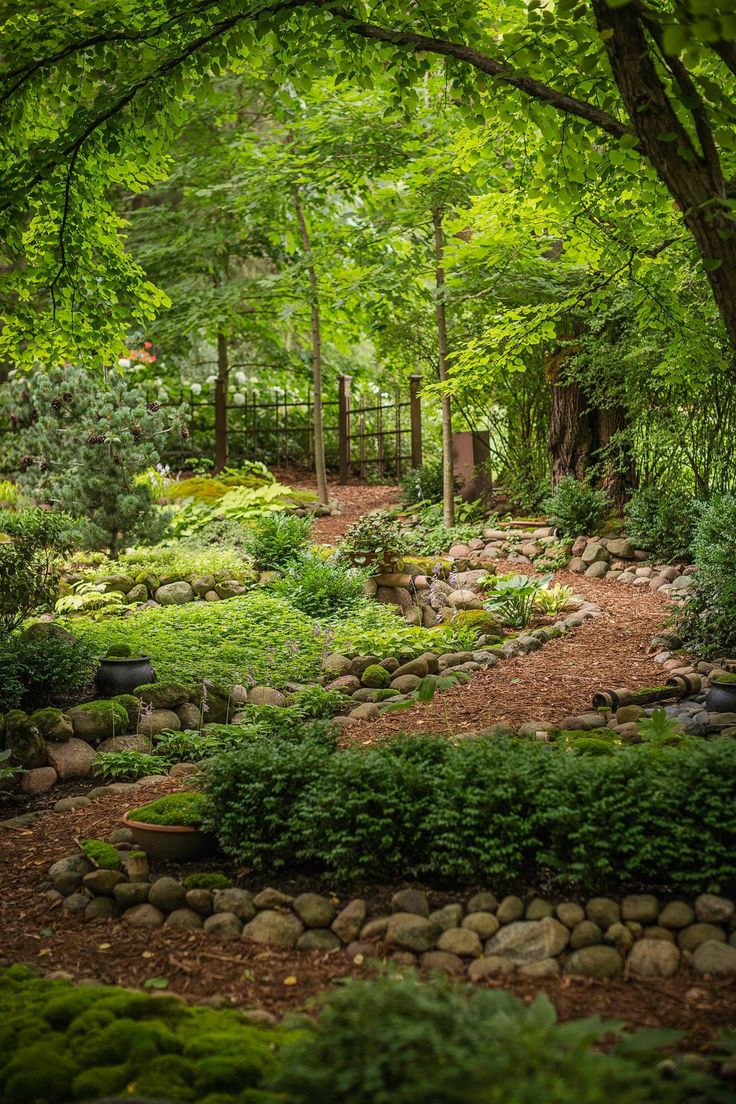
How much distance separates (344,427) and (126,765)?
10573 mm

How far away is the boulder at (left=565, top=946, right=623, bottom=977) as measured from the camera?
2.72 m

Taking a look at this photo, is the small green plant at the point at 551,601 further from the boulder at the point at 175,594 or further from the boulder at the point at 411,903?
the boulder at the point at 411,903

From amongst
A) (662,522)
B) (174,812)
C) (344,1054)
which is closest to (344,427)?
(662,522)

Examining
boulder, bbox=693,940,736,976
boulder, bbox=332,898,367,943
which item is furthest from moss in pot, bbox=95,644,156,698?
boulder, bbox=693,940,736,976

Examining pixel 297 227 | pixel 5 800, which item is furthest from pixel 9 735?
pixel 297 227

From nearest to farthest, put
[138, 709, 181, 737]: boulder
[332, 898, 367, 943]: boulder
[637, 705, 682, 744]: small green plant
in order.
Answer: [332, 898, 367, 943]: boulder, [637, 705, 682, 744]: small green plant, [138, 709, 181, 737]: boulder

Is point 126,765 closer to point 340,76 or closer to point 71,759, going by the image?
point 71,759

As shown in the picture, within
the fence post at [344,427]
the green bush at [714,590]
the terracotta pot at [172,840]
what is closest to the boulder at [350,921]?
the terracotta pot at [172,840]

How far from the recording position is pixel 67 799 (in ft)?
15.3

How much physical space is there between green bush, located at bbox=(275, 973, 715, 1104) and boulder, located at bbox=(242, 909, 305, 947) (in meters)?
0.98

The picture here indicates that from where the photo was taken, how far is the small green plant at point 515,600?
301 inches

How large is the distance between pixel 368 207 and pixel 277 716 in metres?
8.01

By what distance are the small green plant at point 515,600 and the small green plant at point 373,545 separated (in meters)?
1.15

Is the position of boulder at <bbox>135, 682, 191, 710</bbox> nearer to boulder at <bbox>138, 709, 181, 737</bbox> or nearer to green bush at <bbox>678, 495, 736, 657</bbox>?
boulder at <bbox>138, 709, 181, 737</bbox>
